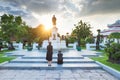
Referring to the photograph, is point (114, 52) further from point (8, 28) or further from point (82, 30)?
point (82, 30)

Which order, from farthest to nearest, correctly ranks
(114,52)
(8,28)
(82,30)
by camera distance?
1. (82,30)
2. (8,28)
3. (114,52)

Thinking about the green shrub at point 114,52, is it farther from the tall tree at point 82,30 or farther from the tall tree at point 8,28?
the tall tree at point 82,30

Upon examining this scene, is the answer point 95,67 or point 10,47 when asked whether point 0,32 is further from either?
point 95,67

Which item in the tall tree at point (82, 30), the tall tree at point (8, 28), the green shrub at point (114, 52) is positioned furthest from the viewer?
the tall tree at point (82, 30)

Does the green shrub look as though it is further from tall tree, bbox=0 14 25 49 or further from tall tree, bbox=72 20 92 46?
tall tree, bbox=72 20 92 46

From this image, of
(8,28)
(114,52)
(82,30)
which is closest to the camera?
(114,52)

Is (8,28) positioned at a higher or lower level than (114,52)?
higher

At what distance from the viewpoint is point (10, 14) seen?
109ft

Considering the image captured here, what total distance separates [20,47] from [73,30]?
25869mm

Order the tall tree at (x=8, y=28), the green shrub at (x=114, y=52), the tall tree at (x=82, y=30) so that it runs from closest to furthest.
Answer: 1. the green shrub at (x=114, y=52)
2. the tall tree at (x=8, y=28)
3. the tall tree at (x=82, y=30)

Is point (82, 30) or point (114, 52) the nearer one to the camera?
point (114, 52)

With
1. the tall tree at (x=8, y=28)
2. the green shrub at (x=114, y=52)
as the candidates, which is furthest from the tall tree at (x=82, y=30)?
the green shrub at (x=114, y=52)

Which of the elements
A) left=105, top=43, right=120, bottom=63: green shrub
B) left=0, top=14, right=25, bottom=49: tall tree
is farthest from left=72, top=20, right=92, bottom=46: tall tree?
left=105, top=43, right=120, bottom=63: green shrub

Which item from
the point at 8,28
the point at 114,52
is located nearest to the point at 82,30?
the point at 8,28
